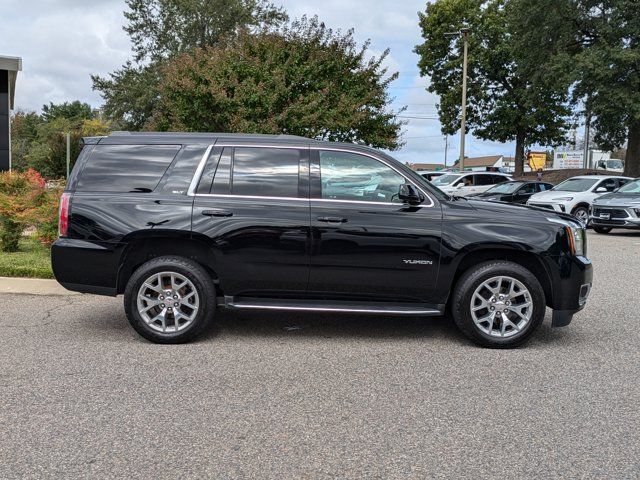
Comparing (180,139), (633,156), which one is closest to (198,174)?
(180,139)

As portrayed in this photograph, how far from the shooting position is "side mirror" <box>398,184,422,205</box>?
566cm

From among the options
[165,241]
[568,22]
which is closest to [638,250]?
[165,241]

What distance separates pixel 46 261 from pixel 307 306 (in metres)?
5.25

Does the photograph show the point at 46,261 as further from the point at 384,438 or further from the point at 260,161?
the point at 384,438

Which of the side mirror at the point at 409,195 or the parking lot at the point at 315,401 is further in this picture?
the side mirror at the point at 409,195

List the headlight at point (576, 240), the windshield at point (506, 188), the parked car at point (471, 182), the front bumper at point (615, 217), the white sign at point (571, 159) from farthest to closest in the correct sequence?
the white sign at point (571, 159), the parked car at point (471, 182), the windshield at point (506, 188), the front bumper at point (615, 217), the headlight at point (576, 240)

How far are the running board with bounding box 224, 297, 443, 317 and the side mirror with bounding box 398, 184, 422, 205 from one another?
3.13 ft

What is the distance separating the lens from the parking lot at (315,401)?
3436mm

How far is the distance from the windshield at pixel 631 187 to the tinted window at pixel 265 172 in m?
14.9

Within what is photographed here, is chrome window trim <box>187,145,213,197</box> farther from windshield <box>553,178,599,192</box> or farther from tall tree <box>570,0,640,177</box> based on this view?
tall tree <box>570,0,640,177</box>

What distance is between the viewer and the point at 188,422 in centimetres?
395

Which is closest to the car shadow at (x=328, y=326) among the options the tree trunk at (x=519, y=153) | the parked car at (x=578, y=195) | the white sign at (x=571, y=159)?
the parked car at (x=578, y=195)

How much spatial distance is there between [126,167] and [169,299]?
1.32 m

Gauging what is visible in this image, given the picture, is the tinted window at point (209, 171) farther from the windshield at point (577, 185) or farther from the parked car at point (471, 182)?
the parked car at point (471, 182)
